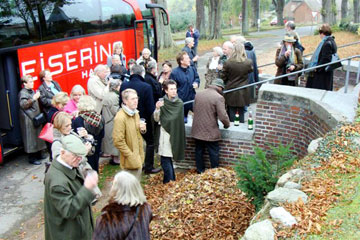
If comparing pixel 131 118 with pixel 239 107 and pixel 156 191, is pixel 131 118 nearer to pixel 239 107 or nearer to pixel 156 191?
pixel 156 191

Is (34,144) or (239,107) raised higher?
(239,107)

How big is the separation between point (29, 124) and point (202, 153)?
143 inches

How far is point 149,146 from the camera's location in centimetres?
794

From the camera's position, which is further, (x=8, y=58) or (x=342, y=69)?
(x=342, y=69)

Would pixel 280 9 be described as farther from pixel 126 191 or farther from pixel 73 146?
pixel 126 191

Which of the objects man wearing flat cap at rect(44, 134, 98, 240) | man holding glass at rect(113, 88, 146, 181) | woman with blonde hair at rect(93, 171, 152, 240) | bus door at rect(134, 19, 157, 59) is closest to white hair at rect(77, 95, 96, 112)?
man holding glass at rect(113, 88, 146, 181)

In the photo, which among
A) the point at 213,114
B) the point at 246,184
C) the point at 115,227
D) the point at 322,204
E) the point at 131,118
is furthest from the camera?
the point at 213,114

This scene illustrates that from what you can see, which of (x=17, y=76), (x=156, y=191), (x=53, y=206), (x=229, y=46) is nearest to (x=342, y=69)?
(x=229, y=46)

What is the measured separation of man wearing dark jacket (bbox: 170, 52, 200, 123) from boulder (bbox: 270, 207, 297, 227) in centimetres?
433

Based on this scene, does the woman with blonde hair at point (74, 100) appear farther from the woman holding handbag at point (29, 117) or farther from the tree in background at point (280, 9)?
the tree in background at point (280, 9)

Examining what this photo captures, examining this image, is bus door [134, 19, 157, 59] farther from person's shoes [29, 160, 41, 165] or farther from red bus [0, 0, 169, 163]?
person's shoes [29, 160, 41, 165]

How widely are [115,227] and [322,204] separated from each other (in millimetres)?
2311

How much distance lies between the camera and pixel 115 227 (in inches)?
141

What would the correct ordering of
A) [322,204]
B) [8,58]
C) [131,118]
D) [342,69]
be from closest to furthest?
[322,204], [131,118], [8,58], [342,69]
